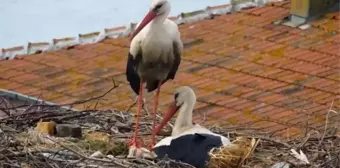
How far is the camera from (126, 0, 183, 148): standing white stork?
1022cm

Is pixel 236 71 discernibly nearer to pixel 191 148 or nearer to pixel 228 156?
pixel 191 148

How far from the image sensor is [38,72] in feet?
45.1

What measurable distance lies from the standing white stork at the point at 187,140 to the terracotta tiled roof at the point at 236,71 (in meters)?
1.42

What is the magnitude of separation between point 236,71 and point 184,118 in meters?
3.14

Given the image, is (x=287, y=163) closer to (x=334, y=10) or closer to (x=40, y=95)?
(x=40, y=95)

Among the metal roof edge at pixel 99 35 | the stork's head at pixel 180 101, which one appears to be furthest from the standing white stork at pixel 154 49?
the metal roof edge at pixel 99 35

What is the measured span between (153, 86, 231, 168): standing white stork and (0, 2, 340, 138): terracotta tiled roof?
1.42 meters

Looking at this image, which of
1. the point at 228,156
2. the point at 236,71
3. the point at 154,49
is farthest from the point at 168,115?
the point at 236,71

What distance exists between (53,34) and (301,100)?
13.4 ft

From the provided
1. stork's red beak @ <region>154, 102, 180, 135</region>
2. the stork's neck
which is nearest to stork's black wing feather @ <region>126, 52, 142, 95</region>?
stork's red beak @ <region>154, 102, 180, 135</region>

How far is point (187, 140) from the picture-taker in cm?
988

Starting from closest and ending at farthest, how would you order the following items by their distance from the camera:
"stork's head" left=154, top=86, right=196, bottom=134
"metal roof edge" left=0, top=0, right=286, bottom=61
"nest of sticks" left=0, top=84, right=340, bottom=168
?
"nest of sticks" left=0, top=84, right=340, bottom=168 < "stork's head" left=154, top=86, right=196, bottom=134 < "metal roof edge" left=0, top=0, right=286, bottom=61

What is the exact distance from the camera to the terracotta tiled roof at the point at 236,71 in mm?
12367

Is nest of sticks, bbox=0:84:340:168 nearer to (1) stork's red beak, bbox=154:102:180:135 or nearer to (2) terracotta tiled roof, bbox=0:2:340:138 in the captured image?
(1) stork's red beak, bbox=154:102:180:135
